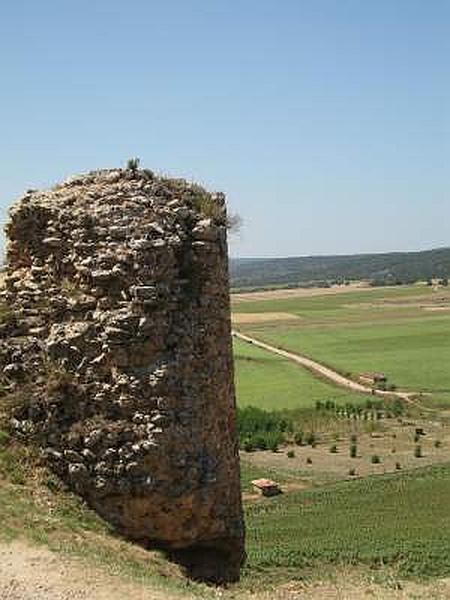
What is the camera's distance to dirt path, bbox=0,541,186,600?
9438mm

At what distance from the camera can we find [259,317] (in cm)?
13400

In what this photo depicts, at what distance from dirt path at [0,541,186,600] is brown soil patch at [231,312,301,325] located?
11217 centimetres

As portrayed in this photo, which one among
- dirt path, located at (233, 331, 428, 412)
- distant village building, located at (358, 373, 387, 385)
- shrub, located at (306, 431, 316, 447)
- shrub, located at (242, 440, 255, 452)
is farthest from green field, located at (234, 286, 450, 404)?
shrub, located at (242, 440, 255, 452)

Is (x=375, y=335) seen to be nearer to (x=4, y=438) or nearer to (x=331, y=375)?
(x=331, y=375)

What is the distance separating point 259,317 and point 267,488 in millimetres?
100665

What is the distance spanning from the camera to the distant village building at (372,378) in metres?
66.2

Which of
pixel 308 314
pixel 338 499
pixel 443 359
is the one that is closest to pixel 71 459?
pixel 338 499

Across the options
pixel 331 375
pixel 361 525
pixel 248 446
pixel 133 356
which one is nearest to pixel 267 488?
pixel 361 525

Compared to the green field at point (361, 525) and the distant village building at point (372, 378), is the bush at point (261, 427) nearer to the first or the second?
the green field at point (361, 525)

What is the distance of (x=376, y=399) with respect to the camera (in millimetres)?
58969

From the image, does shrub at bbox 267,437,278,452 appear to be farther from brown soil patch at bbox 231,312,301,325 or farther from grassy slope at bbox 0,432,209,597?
brown soil patch at bbox 231,312,301,325

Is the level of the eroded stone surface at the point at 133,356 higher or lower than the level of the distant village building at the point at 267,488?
higher

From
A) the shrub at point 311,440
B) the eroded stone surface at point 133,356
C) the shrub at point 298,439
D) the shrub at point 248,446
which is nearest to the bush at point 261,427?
the shrub at point 248,446

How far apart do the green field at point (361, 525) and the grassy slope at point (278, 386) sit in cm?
2187
